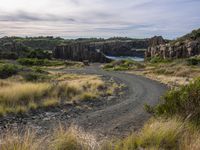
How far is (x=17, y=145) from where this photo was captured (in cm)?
646

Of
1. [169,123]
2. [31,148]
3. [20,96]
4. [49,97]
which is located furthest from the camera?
[49,97]

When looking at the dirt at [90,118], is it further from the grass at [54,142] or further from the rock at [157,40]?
the rock at [157,40]

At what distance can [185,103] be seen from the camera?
1057cm

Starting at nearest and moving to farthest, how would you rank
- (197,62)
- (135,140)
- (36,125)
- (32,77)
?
(135,140), (36,125), (32,77), (197,62)

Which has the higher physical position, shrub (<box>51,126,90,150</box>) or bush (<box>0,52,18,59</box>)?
shrub (<box>51,126,90,150</box>)

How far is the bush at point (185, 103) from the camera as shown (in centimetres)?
1035

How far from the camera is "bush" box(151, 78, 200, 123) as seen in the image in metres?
10.4

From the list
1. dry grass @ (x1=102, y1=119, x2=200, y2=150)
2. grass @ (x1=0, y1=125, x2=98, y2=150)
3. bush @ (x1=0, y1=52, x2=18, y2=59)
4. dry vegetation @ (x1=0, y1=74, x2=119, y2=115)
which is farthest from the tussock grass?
bush @ (x1=0, y1=52, x2=18, y2=59)

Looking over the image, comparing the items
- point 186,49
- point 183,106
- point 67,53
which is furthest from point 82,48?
point 183,106

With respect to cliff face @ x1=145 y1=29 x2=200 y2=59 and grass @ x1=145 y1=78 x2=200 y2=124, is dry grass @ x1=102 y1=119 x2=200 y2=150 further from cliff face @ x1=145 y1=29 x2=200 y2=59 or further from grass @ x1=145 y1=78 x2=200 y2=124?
cliff face @ x1=145 y1=29 x2=200 y2=59

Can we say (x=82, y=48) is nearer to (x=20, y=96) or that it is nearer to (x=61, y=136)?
(x=20, y=96)

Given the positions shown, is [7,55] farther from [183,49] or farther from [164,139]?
[164,139]

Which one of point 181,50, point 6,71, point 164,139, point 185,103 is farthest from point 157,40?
point 164,139

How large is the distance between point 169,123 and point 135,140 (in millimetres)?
1157
